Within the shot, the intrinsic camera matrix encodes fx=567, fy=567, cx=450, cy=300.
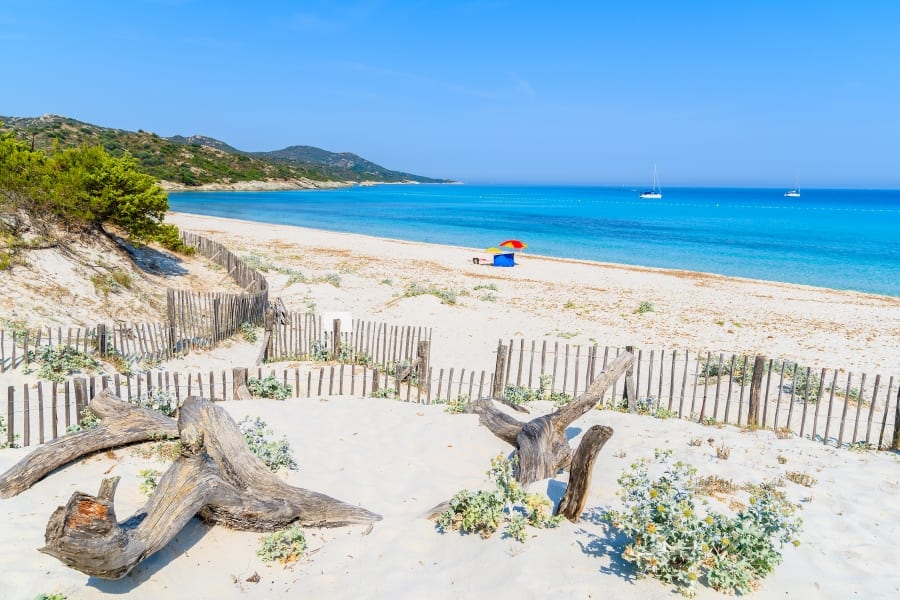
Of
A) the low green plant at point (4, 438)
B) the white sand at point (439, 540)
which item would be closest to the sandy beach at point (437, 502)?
the white sand at point (439, 540)

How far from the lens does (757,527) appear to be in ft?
13.1

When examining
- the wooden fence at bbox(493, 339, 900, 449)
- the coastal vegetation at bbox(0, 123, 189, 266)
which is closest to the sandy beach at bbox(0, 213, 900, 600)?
the wooden fence at bbox(493, 339, 900, 449)

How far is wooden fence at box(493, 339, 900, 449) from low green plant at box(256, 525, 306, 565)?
5049 millimetres

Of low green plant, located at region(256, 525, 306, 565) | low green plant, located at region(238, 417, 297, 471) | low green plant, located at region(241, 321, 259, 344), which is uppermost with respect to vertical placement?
low green plant, located at region(238, 417, 297, 471)

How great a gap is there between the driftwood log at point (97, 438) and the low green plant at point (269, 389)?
7.94 feet

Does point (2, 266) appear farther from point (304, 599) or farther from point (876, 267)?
point (876, 267)

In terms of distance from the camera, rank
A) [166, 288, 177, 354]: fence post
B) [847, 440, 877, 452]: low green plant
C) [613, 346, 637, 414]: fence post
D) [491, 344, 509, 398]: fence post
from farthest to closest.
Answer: [166, 288, 177, 354]: fence post
[491, 344, 509, 398]: fence post
[613, 346, 637, 414]: fence post
[847, 440, 877, 452]: low green plant

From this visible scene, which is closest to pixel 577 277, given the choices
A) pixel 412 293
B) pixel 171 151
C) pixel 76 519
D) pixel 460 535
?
pixel 412 293

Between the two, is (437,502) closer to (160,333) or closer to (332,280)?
(160,333)

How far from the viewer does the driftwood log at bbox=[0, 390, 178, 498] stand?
16.9ft

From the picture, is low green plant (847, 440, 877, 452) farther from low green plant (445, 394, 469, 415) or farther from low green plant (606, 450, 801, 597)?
low green plant (445, 394, 469, 415)

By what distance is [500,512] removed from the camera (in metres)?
4.79

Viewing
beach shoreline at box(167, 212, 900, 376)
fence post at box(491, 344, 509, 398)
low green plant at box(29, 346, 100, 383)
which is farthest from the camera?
beach shoreline at box(167, 212, 900, 376)

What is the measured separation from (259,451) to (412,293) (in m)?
Answer: 13.0
